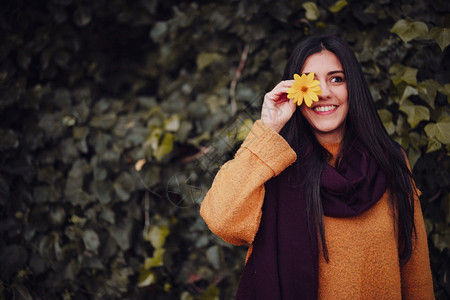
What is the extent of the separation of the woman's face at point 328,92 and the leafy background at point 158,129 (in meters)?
0.52

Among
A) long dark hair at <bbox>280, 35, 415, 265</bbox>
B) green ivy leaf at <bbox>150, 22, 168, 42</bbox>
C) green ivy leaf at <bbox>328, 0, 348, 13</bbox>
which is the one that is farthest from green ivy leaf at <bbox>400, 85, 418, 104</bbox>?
green ivy leaf at <bbox>150, 22, 168, 42</bbox>

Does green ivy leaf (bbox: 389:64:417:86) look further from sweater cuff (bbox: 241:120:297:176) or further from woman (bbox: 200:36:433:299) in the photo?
sweater cuff (bbox: 241:120:297:176)

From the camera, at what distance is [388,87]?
166 cm

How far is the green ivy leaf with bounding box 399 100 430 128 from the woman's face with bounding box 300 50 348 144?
20.0 inches

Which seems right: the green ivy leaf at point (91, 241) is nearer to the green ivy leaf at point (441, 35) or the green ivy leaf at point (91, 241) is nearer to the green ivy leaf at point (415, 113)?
the green ivy leaf at point (415, 113)

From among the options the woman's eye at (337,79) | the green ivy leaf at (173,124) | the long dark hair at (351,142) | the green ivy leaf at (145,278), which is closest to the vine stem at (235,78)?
the green ivy leaf at (173,124)

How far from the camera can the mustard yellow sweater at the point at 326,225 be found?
1112mm

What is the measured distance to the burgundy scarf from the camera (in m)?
1.16

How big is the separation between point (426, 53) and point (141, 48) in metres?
1.72

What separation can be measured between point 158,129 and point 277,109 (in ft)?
3.18

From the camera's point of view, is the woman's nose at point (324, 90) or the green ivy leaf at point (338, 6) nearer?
the woman's nose at point (324, 90)

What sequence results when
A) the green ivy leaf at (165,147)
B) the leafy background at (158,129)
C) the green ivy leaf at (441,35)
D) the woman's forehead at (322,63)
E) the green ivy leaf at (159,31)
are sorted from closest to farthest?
the woman's forehead at (322,63) → the green ivy leaf at (441,35) → the leafy background at (158,129) → the green ivy leaf at (165,147) → the green ivy leaf at (159,31)

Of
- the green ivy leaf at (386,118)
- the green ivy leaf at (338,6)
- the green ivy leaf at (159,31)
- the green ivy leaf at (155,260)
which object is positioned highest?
the green ivy leaf at (338,6)

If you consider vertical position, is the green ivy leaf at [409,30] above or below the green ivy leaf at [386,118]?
above
